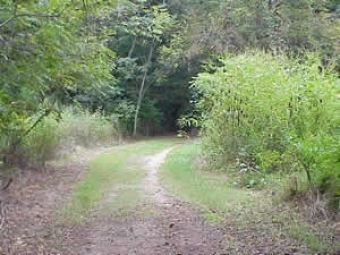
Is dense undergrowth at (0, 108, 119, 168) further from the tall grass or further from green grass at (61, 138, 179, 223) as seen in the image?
green grass at (61, 138, 179, 223)

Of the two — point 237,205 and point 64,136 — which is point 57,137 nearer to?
point 64,136

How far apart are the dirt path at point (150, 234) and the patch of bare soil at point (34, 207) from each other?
0.50m

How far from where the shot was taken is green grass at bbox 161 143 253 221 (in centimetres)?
1014

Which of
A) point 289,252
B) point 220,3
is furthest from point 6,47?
point 220,3

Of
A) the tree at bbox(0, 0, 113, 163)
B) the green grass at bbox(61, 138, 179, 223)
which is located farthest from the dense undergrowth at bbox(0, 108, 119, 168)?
the green grass at bbox(61, 138, 179, 223)

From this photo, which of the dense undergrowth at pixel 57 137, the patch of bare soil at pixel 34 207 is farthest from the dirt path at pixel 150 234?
the dense undergrowth at pixel 57 137

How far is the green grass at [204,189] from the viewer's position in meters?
10.1

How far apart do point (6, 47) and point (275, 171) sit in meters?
7.21

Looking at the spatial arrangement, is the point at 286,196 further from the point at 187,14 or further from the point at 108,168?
the point at 187,14

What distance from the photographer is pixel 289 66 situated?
49.8 ft

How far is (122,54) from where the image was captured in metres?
33.8

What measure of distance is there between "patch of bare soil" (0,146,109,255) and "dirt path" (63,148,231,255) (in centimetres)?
50

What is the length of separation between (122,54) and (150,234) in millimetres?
26643

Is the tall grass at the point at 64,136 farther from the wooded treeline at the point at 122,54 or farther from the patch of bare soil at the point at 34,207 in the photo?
the patch of bare soil at the point at 34,207
